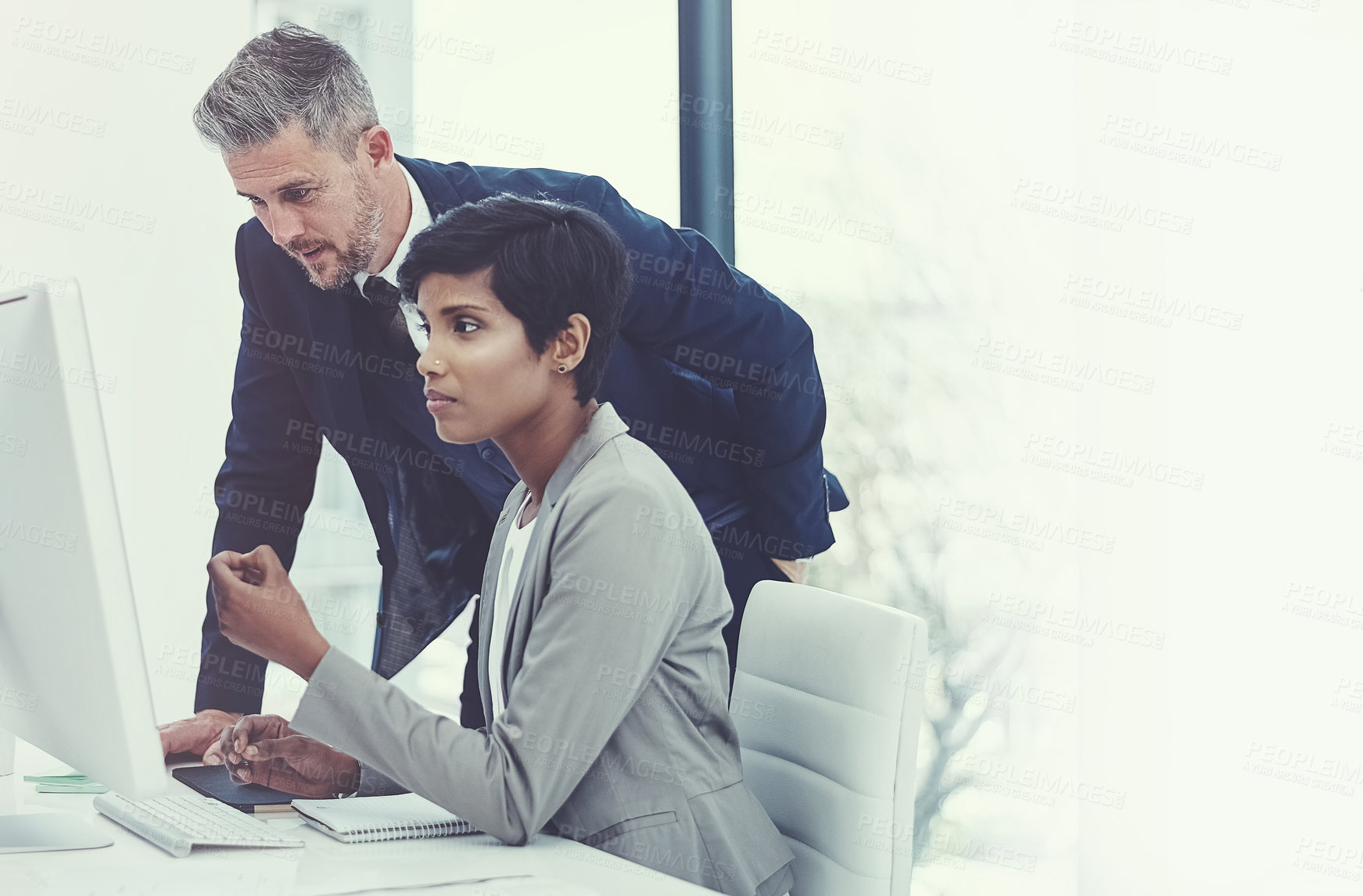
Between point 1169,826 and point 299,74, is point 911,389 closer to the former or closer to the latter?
point 1169,826

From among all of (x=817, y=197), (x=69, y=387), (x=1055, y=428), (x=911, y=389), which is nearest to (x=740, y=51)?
(x=817, y=197)

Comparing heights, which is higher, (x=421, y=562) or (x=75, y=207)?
(x=75, y=207)

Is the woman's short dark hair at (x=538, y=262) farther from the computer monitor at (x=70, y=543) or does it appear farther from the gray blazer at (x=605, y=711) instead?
the computer monitor at (x=70, y=543)

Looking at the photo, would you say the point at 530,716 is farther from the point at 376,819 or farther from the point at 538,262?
the point at 538,262

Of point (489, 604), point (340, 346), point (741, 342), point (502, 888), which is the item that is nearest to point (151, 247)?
point (340, 346)

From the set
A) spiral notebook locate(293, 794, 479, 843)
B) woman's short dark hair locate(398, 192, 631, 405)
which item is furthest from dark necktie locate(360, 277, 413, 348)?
spiral notebook locate(293, 794, 479, 843)

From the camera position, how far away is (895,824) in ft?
4.07

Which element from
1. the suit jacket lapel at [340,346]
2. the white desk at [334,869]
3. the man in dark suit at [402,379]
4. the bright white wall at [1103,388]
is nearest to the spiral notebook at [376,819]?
the white desk at [334,869]

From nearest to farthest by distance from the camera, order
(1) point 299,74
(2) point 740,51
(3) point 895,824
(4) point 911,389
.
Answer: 1. (3) point 895,824
2. (1) point 299,74
3. (4) point 911,389
4. (2) point 740,51

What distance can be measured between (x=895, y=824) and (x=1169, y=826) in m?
0.94

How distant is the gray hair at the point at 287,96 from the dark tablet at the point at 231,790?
3.96 ft

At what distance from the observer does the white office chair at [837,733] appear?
4.08 feet

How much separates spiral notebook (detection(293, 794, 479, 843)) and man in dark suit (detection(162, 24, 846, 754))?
109 centimetres

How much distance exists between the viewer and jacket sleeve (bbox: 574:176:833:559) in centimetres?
224
